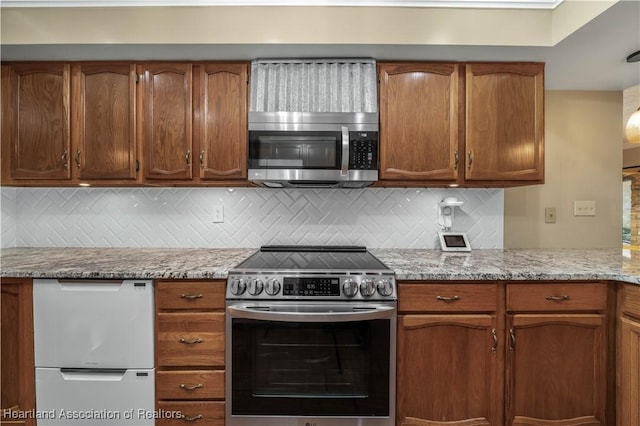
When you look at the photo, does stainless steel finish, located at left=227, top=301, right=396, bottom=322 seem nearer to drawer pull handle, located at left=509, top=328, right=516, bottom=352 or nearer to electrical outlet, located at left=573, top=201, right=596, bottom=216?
drawer pull handle, located at left=509, top=328, right=516, bottom=352

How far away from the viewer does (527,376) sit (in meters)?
1.71

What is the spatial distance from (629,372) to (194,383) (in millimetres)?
2067

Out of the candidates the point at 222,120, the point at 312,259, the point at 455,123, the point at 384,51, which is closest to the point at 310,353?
the point at 312,259

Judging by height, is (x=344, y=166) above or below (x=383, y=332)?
above

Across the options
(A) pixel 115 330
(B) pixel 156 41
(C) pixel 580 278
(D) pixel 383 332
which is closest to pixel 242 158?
(B) pixel 156 41

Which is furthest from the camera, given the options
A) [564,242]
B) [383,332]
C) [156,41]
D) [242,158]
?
[564,242]

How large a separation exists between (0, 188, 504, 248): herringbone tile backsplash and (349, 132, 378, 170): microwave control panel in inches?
17.5

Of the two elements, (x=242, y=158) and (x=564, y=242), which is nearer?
(x=242, y=158)

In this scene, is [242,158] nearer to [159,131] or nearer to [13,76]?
[159,131]

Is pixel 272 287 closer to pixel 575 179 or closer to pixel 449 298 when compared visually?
pixel 449 298

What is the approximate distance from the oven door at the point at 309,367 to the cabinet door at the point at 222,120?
2.95ft

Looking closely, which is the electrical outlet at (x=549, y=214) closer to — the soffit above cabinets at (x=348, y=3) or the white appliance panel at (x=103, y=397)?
the soffit above cabinets at (x=348, y=3)

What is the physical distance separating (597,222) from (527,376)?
5.22ft

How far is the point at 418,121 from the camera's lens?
2131mm
